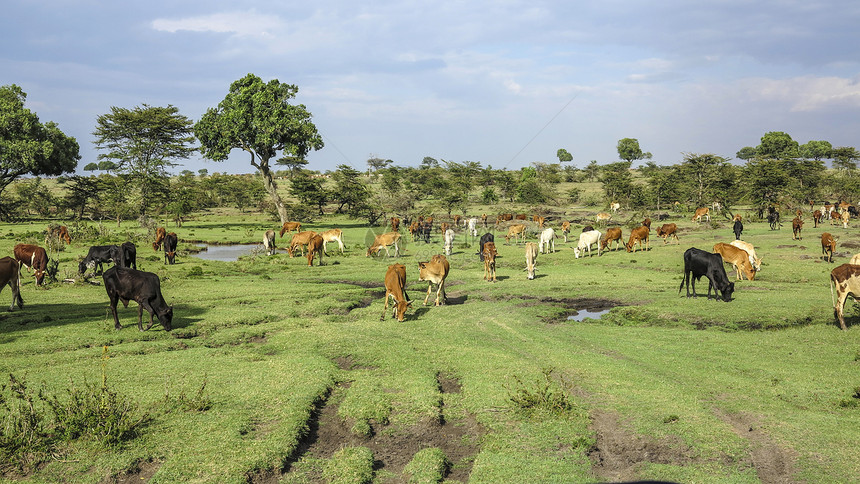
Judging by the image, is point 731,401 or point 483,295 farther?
point 483,295

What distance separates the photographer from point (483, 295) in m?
21.2

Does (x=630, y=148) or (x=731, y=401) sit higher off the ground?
(x=630, y=148)

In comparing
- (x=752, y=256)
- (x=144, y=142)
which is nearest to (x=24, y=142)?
(x=144, y=142)

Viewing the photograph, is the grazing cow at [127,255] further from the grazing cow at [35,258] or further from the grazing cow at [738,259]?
the grazing cow at [738,259]

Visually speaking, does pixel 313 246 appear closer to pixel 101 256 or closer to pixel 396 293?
pixel 101 256

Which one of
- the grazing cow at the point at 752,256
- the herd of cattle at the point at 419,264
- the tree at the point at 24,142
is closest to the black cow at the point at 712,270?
the herd of cattle at the point at 419,264

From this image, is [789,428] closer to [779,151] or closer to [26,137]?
[26,137]

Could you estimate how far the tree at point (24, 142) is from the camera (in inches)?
1766

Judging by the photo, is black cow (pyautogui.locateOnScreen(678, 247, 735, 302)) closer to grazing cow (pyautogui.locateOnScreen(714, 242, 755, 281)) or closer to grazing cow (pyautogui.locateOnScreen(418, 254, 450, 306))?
grazing cow (pyautogui.locateOnScreen(714, 242, 755, 281))

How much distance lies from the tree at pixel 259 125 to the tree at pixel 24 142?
1174cm

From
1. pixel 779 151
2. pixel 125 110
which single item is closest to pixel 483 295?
pixel 125 110

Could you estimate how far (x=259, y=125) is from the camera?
48.8 metres

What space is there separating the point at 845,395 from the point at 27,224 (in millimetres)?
55476

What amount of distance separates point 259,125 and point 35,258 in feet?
96.5
